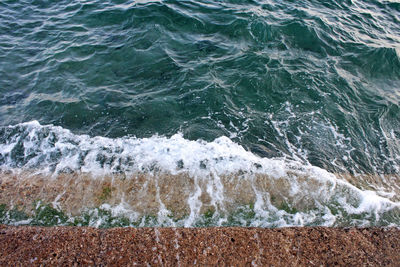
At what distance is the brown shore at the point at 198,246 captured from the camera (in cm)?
329

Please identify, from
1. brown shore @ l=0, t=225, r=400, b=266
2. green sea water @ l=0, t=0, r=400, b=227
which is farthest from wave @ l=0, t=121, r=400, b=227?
brown shore @ l=0, t=225, r=400, b=266

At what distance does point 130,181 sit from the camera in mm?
4797

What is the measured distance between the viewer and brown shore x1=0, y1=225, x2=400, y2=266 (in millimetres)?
3295

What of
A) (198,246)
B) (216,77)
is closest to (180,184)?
(198,246)

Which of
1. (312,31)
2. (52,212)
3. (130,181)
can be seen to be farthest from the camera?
(312,31)

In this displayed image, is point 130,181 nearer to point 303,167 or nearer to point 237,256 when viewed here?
point 237,256

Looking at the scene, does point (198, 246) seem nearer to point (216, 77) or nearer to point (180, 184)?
point (180, 184)

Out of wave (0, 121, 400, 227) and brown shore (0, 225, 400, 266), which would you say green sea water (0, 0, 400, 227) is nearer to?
wave (0, 121, 400, 227)

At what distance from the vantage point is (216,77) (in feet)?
23.8

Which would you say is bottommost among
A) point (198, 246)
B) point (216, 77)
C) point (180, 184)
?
point (180, 184)

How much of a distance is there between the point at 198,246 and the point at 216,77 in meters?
4.76

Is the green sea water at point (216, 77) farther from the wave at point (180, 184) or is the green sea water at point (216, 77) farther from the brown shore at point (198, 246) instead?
the brown shore at point (198, 246)

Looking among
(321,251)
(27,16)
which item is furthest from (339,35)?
(27,16)

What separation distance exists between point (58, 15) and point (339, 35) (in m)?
9.67
